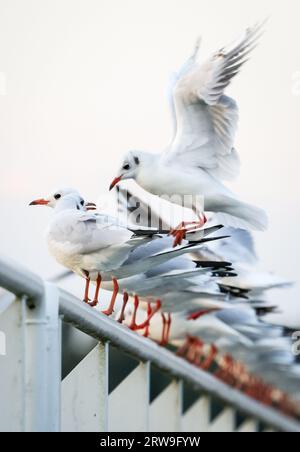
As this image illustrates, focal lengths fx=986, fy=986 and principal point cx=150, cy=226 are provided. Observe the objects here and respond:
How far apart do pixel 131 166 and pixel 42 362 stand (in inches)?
66.5

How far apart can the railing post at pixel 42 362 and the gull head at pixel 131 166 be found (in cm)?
163

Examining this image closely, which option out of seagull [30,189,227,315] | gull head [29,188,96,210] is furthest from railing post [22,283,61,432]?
gull head [29,188,96,210]

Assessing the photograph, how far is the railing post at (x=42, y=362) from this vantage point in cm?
87

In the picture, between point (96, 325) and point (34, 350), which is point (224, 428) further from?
point (34, 350)

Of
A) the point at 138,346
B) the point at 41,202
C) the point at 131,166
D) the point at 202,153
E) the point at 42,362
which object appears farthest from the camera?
the point at 202,153

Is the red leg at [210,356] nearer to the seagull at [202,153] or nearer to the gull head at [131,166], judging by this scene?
the seagull at [202,153]

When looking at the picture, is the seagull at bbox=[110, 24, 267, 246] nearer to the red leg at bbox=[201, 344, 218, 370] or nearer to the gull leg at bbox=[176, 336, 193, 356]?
the gull leg at bbox=[176, 336, 193, 356]

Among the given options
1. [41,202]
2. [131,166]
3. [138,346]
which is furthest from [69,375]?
[131,166]

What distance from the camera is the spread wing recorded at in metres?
2.50

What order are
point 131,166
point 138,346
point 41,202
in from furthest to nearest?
point 131,166 < point 41,202 < point 138,346

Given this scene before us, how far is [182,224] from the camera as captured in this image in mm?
2592

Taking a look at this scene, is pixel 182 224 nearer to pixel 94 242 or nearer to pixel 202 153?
pixel 202 153

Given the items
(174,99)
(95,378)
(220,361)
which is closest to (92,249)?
(174,99)

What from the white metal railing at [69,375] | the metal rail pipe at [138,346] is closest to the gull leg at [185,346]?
the metal rail pipe at [138,346]
